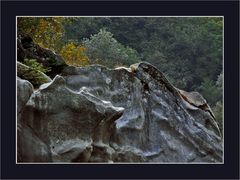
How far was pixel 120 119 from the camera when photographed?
864 cm

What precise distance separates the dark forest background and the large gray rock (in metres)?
0.65

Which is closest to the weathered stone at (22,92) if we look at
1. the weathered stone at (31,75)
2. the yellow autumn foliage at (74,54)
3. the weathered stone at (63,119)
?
the weathered stone at (63,119)

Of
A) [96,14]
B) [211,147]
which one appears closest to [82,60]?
[96,14]

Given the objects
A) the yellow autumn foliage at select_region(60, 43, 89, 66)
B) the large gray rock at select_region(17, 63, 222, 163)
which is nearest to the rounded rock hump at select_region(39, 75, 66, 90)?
the large gray rock at select_region(17, 63, 222, 163)

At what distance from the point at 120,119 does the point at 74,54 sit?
1.44 meters

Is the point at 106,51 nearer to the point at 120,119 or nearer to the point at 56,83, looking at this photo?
the point at 120,119

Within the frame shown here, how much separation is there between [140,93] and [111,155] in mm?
1028

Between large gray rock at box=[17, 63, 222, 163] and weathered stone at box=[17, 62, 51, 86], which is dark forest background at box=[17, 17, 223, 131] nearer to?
large gray rock at box=[17, 63, 222, 163]

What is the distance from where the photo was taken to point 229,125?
323 inches

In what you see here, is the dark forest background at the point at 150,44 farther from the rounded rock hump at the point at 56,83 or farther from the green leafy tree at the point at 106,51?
the rounded rock hump at the point at 56,83

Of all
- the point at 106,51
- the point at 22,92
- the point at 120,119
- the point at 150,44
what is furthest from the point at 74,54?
the point at 22,92

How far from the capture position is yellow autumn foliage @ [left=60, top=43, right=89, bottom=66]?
30.9 ft

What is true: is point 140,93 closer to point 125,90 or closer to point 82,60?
point 125,90

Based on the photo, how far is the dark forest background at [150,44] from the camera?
9.62 m
